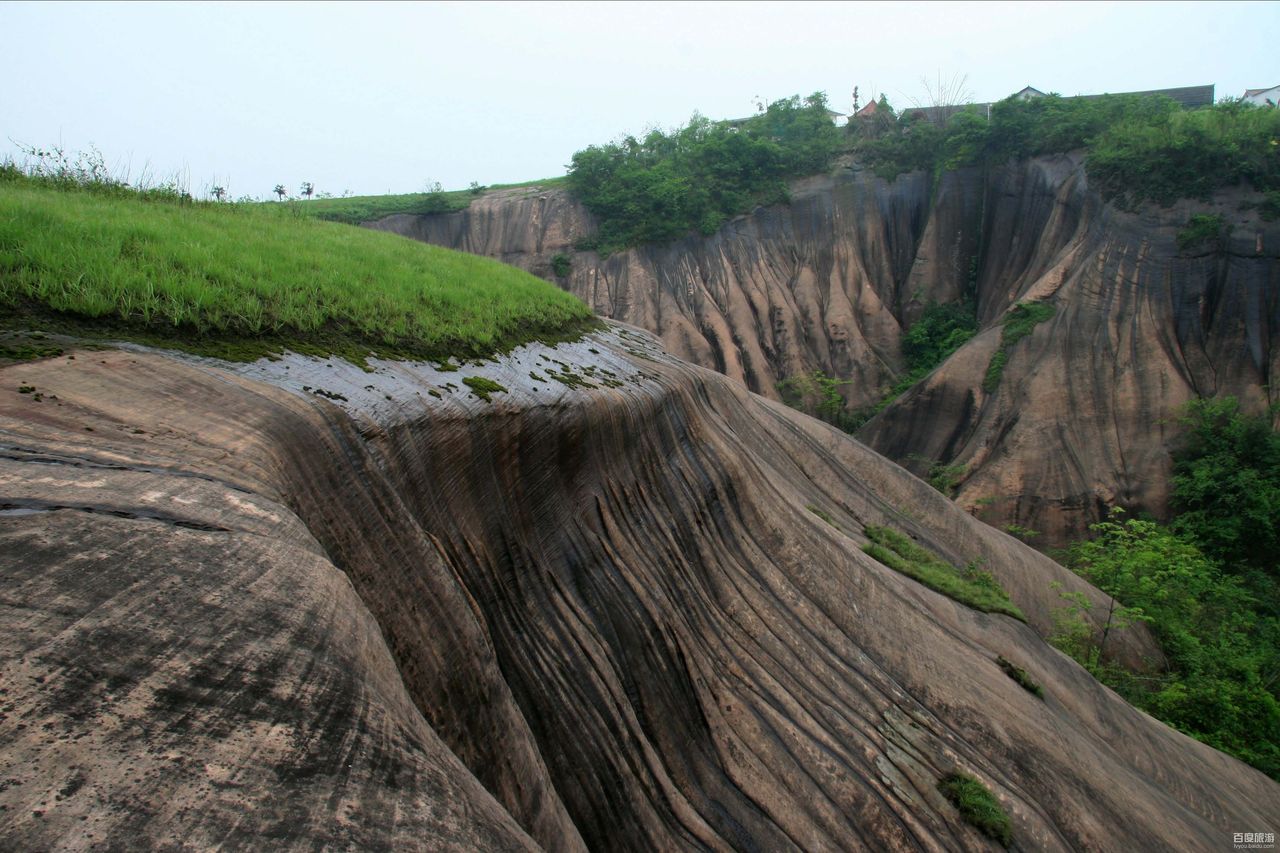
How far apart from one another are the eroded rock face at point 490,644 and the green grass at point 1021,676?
0.38m

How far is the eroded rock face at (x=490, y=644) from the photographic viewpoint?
1.85m

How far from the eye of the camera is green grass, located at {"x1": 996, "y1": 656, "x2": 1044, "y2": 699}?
355 inches

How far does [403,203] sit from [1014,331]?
2649cm

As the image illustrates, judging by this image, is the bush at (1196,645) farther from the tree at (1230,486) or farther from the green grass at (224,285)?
the green grass at (224,285)

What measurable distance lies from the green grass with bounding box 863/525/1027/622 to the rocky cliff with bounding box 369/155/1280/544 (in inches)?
415

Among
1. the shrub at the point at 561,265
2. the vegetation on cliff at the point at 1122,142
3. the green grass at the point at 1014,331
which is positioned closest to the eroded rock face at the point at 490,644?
the green grass at the point at 1014,331

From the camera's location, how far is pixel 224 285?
5262 millimetres

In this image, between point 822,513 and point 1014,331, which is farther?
point 1014,331

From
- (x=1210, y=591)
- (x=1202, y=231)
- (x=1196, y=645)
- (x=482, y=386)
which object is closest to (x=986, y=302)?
(x=1202, y=231)

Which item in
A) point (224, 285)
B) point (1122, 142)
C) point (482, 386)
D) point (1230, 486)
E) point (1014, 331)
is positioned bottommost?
point (1230, 486)

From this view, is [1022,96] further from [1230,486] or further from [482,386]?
[482,386]

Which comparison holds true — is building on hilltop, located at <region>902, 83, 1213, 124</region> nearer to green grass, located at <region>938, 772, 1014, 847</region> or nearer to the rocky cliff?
the rocky cliff

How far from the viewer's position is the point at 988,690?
829cm

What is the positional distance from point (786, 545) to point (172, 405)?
698 centimetres
